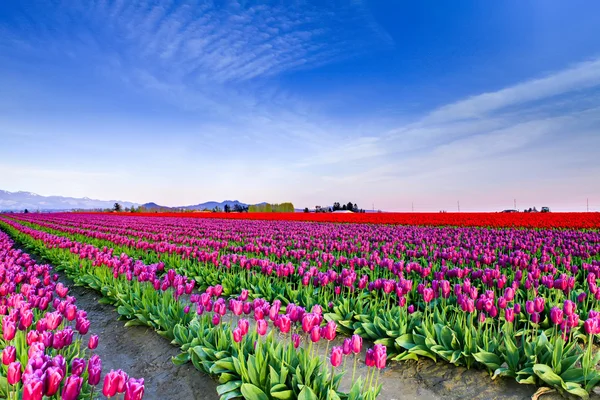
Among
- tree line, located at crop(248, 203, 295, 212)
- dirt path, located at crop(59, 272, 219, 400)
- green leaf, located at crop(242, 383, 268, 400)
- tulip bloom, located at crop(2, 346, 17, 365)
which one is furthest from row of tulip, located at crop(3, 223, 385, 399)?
tree line, located at crop(248, 203, 295, 212)

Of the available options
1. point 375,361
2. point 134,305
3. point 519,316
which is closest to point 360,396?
point 375,361

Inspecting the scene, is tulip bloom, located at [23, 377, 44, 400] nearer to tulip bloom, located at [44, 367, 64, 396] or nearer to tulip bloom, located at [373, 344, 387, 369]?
tulip bloom, located at [44, 367, 64, 396]

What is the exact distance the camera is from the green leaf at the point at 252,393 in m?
3.42

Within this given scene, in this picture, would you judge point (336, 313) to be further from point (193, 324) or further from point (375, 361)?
point (375, 361)

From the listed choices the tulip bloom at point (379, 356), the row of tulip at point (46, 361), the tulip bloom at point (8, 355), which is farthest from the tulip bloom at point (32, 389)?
the tulip bloom at point (379, 356)

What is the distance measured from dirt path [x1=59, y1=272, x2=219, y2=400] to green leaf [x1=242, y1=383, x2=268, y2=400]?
79 cm

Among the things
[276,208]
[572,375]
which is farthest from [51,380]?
[276,208]

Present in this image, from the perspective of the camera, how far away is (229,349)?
439 centimetres

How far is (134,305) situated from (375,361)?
4.93m

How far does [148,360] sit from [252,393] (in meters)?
2.39

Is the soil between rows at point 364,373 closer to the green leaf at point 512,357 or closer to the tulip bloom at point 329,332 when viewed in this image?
the green leaf at point 512,357

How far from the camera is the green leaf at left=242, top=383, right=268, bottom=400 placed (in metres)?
3.42

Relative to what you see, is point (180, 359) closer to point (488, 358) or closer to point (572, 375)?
point (488, 358)

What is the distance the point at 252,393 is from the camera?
3.43m
